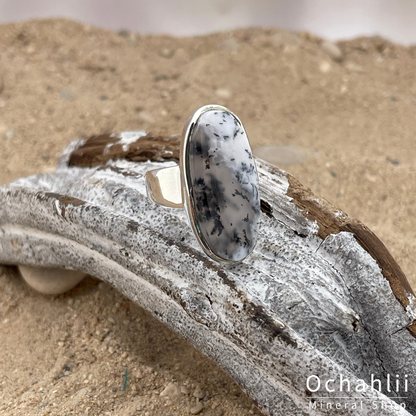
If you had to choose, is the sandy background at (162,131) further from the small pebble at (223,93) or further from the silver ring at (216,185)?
the silver ring at (216,185)

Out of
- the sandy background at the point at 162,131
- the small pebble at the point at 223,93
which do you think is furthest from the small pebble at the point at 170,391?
the small pebble at the point at 223,93

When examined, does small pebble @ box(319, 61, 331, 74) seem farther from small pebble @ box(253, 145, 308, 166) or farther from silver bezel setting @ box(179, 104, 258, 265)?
silver bezel setting @ box(179, 104, 258, 265)

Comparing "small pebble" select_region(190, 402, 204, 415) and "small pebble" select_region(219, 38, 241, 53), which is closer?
"small pebble" select_region(190, 402, 204, 415)

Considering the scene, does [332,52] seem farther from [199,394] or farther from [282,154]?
[199,394]

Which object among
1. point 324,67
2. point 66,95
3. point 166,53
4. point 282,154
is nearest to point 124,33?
point 166,53

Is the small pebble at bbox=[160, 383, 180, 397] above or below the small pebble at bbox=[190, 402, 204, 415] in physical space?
below

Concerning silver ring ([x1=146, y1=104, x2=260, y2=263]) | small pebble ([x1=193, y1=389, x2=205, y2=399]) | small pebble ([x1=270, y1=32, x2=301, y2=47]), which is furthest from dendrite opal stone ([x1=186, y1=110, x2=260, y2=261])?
small pebble ([x1=270, y1=32, x2=301, y2=47])
